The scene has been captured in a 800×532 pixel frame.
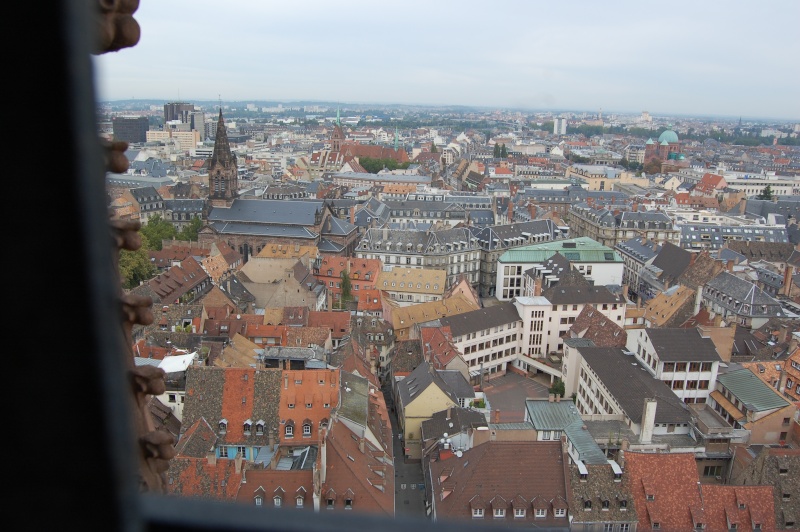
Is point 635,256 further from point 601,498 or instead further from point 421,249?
point 601,498

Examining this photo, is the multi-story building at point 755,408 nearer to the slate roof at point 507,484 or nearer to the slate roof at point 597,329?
the slate roof at point 597,329

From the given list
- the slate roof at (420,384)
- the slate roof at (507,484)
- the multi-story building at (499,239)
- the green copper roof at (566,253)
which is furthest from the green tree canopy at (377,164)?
the slate roof at (507,484)

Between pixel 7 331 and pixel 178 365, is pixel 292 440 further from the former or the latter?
pixel 7 331

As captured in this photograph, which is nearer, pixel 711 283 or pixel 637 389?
pixel 637 389

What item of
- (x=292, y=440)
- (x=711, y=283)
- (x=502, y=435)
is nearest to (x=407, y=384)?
(x=502, y=435)

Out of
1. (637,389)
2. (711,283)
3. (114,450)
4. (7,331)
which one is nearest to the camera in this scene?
(7,331)

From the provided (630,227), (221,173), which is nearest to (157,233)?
(221,173)

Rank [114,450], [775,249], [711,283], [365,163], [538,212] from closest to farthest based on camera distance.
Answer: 1. [114,450]
2. [711,283]
3. [775,249]
4. [538,212]
5. [365,163]
